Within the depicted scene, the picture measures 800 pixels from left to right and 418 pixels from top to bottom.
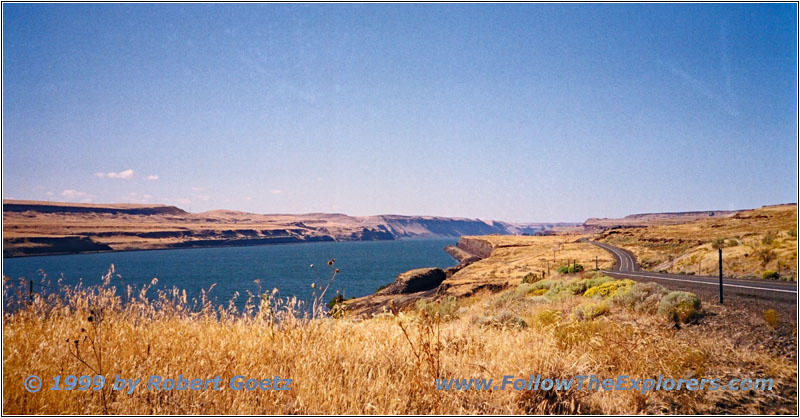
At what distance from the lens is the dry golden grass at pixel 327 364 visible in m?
3.50

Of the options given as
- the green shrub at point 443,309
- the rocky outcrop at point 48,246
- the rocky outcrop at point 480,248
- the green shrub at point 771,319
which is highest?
the green shrub at point 771,319

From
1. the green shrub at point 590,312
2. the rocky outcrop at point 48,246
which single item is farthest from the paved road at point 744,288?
the rocky outcrop at point 48,246

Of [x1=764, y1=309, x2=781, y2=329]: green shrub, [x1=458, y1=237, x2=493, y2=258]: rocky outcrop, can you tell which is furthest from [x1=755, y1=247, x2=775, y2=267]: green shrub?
[x1=458, y1=237, x2=493, y2=258]: rocky outcrop

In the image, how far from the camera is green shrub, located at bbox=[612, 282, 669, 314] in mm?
9383

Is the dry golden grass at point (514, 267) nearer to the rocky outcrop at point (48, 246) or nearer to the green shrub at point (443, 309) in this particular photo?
the green shrub at point (443, 309)

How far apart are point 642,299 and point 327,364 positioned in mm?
9421

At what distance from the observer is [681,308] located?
828 cm

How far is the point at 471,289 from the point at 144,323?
109 feet

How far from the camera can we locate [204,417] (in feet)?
10.6

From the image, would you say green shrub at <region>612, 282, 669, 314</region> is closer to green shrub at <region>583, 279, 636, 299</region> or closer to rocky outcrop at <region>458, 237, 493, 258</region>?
green shrub at <region>583, 279, 636, 299</region>

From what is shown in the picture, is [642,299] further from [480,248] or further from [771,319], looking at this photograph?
[480,248]

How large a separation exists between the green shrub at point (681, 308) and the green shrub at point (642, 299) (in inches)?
18.1

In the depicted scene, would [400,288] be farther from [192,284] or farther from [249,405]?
[249,405]

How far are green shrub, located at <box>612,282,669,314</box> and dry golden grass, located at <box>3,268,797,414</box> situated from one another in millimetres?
3765
